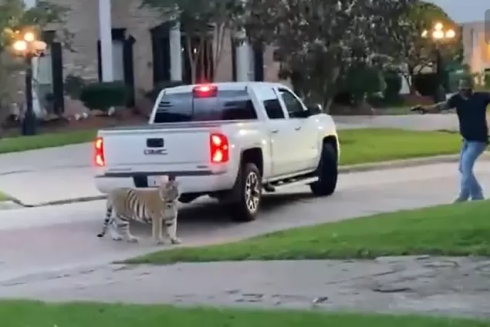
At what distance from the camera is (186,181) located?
15.0 meters

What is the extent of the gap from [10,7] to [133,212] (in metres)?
13.4

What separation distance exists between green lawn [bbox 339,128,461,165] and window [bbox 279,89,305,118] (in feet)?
19.8

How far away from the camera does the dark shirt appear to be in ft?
52.0

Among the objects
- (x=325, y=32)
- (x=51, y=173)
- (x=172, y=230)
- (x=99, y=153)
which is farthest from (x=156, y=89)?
(x=172, y=230)

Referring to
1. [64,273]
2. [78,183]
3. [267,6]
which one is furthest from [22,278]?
[267,6]

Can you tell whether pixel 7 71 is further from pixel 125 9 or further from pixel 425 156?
pixel 125 9

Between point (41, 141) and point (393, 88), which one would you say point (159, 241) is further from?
point (393, 88)

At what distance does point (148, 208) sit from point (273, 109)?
4.06 meters

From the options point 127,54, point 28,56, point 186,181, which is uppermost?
point 28,56

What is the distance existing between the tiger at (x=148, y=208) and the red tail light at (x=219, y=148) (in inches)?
33.4

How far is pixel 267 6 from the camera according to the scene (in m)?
28.4

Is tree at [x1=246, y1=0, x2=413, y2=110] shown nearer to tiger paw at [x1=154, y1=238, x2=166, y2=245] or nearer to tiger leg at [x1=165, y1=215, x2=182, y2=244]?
tiger leg at [x1=165, y1=215, x2=182, y2=244]

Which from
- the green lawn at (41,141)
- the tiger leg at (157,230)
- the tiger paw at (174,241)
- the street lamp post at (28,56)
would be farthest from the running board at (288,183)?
the street lamp post at (28,56)

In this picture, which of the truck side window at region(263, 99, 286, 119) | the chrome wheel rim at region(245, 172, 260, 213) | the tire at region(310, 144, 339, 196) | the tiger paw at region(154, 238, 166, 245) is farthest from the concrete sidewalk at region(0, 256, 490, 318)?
the tire at region(310, 144, 339, 196)
